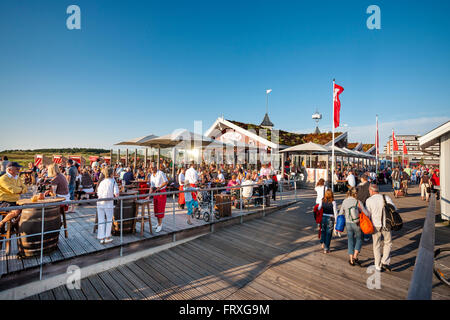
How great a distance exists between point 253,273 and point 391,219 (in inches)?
129

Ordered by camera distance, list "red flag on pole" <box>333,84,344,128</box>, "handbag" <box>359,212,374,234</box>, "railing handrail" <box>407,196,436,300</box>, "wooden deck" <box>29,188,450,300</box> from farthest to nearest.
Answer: "red flag on pole" <box>333,84,344,128</box> → "handbag" <box>359,212,374,234</box> → "wooden deck" <box>29,188,450,300</box> → "railing handrail" <box>407,196,436,300</box>

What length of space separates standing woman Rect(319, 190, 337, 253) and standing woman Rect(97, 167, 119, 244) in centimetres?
539

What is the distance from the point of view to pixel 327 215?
5.61 m

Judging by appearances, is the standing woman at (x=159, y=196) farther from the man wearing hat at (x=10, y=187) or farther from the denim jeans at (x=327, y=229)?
the denim jeans at (x=327, y=229)

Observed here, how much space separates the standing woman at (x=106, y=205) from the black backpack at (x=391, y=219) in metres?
6.34

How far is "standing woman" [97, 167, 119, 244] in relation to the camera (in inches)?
204

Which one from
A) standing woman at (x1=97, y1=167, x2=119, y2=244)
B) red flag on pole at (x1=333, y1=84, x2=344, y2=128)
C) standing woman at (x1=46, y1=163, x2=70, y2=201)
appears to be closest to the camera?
standing woman at (x1=97, y1=167, x2=119, y2=244)

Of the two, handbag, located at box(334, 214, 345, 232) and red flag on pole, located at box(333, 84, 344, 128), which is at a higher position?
red flag on pole, located at box(333, 84, 344, 128)

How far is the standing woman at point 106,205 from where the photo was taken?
17.0ft

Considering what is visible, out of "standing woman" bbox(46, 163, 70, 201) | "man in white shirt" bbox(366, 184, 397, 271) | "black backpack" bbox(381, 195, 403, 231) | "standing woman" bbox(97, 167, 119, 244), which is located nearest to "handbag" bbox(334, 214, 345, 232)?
"man in white shirt" bbox(366, 184, 397, 271)

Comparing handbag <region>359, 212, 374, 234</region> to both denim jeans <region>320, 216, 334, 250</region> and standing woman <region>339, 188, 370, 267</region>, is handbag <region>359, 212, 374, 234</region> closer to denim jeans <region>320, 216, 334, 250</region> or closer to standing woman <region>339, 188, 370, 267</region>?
standing woman <region>339, 188, 370, 267</region>

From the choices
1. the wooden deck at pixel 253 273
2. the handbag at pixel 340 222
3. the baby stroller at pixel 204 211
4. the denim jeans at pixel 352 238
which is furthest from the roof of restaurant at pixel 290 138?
the denim jeans at pixel 352 238

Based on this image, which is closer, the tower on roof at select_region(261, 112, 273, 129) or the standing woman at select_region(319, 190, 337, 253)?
the standing woman at select_region(319, 190, 337, 253)

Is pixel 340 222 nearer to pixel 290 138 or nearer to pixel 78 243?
pixel 78 243
